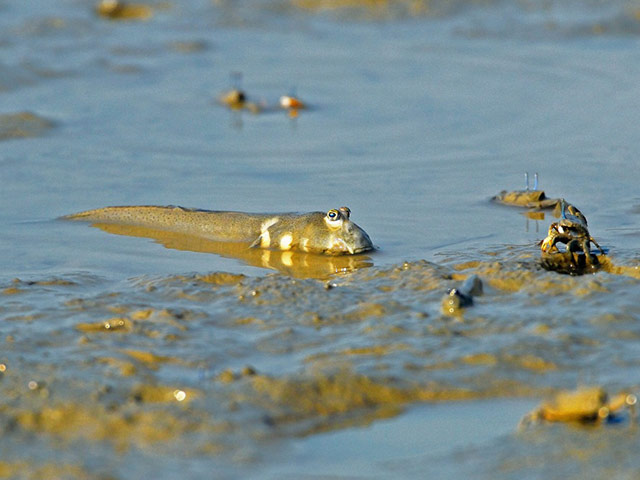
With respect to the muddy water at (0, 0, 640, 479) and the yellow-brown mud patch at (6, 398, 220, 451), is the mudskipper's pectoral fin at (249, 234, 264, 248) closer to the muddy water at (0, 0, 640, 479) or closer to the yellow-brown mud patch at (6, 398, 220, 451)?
the muddy water at (0, 0, 640, 479)

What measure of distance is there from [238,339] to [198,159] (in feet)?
10.6

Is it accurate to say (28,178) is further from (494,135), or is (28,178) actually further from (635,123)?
(635,123)

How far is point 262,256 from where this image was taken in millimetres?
5586

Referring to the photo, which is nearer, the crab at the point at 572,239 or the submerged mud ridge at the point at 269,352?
the submerged mud ridge at the point at 269,352

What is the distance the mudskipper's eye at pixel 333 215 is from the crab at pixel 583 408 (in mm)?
2158

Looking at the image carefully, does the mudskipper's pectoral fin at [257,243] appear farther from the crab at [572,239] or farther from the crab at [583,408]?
the crab at [583,408]

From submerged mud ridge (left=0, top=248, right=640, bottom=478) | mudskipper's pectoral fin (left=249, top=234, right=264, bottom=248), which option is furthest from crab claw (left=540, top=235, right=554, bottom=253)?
mudskipper's pectoral fin (left=249, top=234, right=264, bottom=248)

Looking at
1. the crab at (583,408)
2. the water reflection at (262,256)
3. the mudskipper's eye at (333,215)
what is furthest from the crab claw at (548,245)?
the crab at (583,408)

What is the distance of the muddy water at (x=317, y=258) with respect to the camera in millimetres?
3480

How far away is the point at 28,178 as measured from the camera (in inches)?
274

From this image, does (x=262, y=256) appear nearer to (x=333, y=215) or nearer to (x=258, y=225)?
(x=258, y=225)

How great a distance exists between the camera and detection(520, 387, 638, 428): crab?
3.38m

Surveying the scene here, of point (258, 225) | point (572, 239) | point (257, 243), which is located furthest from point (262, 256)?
point (572, 239)

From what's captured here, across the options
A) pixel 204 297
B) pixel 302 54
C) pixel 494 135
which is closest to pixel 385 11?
pixel 302 54
